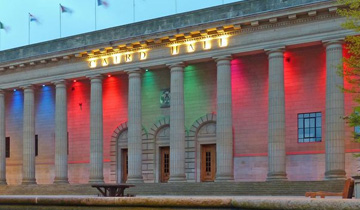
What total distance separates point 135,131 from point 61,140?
20.8 feet

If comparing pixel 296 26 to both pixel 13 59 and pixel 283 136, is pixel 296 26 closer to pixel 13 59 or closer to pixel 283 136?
pixel 283 136

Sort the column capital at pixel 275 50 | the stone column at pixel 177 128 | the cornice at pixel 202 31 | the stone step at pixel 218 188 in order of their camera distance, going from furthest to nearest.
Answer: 1. the stone column at pixel 177 128
2. the column capital at pixel 275 50
3. the cornice at pixel 202 31
4. the stone step at pixel 218 188

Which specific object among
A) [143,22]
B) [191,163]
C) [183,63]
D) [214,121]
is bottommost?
[191,163]

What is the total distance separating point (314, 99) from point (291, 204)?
25606 millimetres

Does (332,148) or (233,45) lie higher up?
(233,45)

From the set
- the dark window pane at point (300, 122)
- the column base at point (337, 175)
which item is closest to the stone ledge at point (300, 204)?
the column base at point (337, 175)

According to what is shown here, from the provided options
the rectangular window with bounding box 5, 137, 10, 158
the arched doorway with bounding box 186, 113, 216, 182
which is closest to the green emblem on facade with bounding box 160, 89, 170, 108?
the arched doorway with bounding box 186, 113, 216, 182

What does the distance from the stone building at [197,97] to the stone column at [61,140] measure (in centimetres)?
7

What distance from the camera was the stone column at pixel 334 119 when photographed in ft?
98.6

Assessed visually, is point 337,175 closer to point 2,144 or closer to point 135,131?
point 135,131

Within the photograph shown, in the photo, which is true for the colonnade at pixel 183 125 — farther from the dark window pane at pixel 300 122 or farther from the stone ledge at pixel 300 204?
the stone ledge at pixel 300 204

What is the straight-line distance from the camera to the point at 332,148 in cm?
3020

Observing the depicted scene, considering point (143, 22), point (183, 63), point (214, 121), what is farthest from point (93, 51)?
point (214, 121)

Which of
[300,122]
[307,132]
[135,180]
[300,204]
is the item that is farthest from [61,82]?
[300,204]
